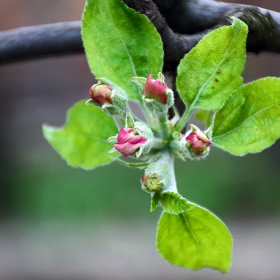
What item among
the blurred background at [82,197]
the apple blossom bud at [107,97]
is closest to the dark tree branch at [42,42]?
the apple blossom bud at [107,97]

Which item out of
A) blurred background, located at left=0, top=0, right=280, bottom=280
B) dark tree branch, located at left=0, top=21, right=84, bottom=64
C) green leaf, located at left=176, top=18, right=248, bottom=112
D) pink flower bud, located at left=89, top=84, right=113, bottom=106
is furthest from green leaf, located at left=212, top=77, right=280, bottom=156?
blurred background, located at left=0, top=0, right=280, bottom=280

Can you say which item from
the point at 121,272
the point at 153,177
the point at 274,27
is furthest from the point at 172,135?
the point at 121,272

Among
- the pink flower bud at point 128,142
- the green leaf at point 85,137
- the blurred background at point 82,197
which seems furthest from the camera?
the blurred background at point 82,197

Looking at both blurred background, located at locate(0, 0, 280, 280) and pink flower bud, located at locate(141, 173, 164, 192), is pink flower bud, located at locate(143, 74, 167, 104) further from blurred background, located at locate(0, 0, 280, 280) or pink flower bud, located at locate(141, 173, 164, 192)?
blurred background, located at locate(0, 0, 280, 280)

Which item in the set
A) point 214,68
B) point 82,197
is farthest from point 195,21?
point 82,197

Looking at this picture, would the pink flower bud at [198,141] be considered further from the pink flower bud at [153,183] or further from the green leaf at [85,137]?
the green leaf at [85,137]

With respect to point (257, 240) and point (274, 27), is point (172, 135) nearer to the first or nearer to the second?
point (274, 27)

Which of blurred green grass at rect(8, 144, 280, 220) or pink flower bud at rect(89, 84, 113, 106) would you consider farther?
blurred green grass at rect(8, 144, 280, 220)
